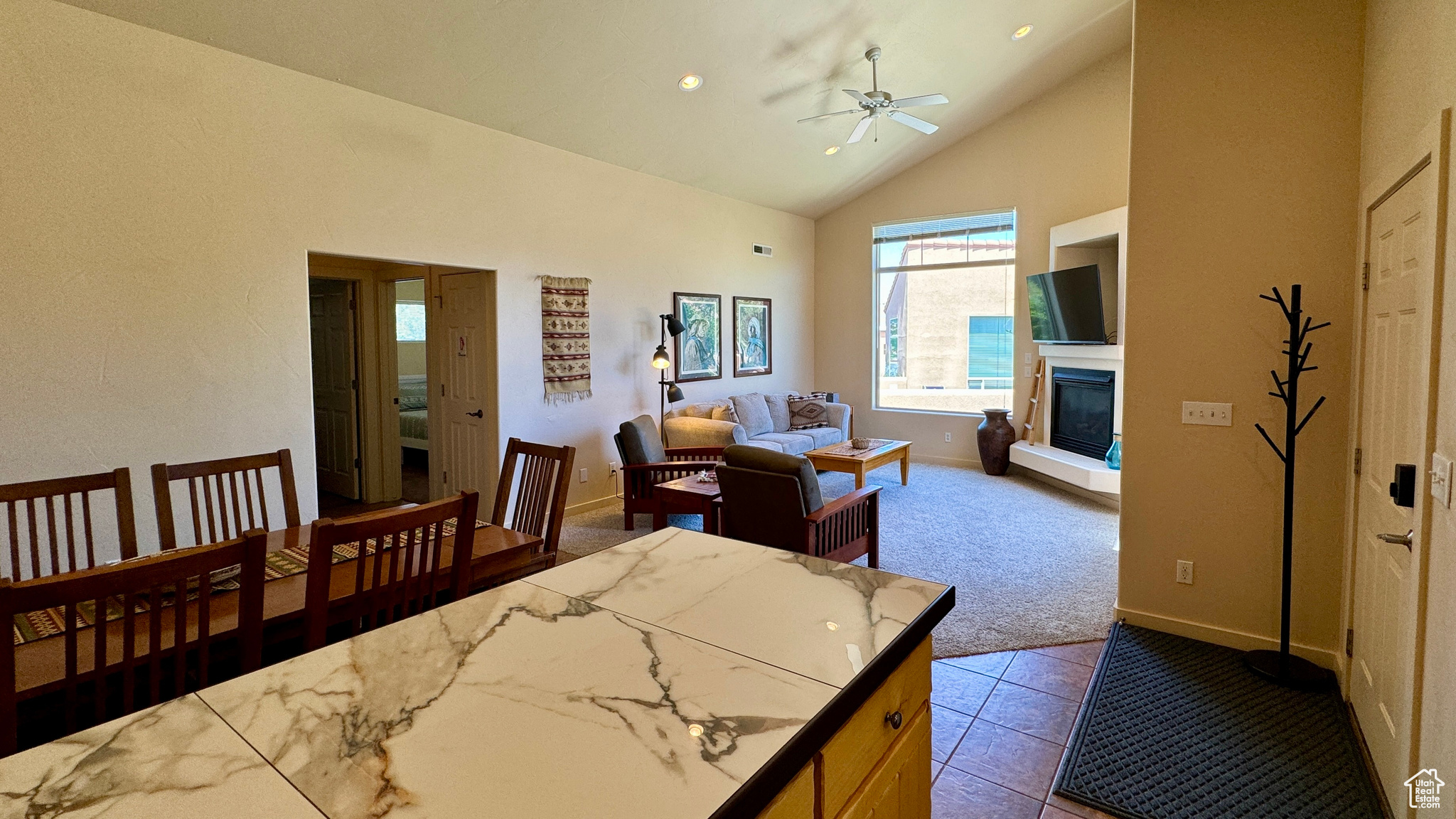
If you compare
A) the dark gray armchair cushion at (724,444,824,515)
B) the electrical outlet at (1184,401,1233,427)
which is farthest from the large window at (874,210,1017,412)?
the dark gray armchair cushion at (724,444,824,515)

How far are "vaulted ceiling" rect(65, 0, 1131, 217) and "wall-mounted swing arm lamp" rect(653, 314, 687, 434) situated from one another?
4.40ft

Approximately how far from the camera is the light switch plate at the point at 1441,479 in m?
1.64

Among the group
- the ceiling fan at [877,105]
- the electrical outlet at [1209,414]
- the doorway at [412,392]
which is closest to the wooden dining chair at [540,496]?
the electrical outlet at [1209,414]

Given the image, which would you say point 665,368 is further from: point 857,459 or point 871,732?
point 871,732

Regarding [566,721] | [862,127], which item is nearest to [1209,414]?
[566,721]

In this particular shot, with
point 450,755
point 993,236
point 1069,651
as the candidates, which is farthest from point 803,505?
point 993,236

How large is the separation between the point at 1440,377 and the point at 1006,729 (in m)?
1.69

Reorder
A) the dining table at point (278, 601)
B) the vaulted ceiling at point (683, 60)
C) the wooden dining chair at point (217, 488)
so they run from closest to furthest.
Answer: the dining table at point (278, 601), the wooden dining chair at point (217, 488), the vaulted ceiling at point (683, 60)

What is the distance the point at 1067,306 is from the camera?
6.35 m

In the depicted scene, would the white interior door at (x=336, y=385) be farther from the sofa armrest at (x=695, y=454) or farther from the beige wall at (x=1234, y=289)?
the beige wall at (x=1234, y=289)

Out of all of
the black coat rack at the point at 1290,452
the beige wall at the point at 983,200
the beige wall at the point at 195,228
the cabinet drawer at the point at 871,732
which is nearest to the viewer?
the cabinet drawer at the point at 871,732

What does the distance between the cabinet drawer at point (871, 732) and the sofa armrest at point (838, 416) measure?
6.17 m

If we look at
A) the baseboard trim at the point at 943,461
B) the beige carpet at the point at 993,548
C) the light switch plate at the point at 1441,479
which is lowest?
the beige carpet at the point at 993,548

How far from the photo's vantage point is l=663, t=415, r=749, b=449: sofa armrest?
6.11 metres
